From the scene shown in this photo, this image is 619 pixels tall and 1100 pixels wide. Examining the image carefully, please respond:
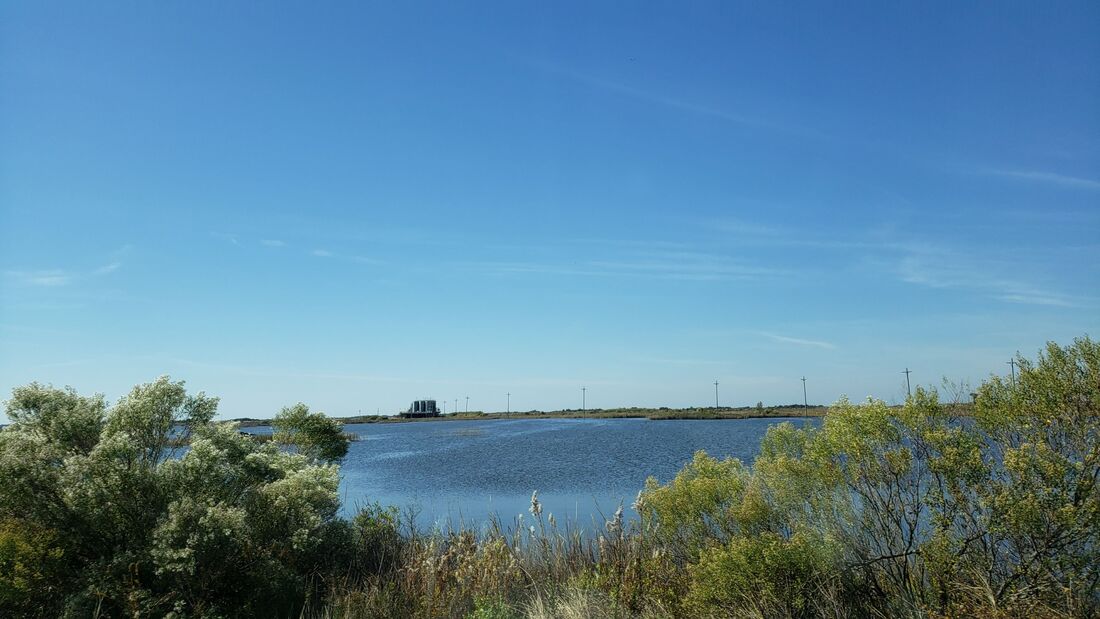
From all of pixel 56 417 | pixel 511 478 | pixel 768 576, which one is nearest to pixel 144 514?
pixel 56 417

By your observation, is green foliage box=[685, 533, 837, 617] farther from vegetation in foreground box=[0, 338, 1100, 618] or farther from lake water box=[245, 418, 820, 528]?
lake water box=[245, 418, 820, 528]

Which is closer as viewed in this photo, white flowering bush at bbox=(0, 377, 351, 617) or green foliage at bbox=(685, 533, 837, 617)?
green foliage at bbox=(685, 533, 837, 617)

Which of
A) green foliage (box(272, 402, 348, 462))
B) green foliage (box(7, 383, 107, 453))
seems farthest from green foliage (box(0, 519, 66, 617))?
green foliage (box(272, 402, 348, 462))

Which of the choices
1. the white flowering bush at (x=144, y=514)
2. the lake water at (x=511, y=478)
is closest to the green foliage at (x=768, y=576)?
the white flowering bush at (x=144, y=514)

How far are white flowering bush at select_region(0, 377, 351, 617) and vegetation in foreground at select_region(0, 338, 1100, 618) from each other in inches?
1.2

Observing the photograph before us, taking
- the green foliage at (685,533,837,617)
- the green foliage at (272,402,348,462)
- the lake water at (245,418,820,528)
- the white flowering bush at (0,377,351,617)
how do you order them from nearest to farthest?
the green foliage at (685,533,837,617)
the white flowering bush at (0,377,351,617)
the green foliage at (272,402,348,462)
the lake water at (245,418,820,528)

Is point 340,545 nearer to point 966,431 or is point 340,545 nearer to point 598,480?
point 966,431

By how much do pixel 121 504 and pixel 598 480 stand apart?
26432mm

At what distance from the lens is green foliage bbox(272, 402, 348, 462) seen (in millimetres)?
17359

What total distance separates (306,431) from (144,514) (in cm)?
769

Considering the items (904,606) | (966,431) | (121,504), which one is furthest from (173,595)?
(966,431)

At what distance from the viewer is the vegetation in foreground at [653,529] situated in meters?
7.29

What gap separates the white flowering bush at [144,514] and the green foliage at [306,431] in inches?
221

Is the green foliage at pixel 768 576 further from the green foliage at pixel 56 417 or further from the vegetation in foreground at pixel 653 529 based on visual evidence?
the green foliage at pixel 56 417
